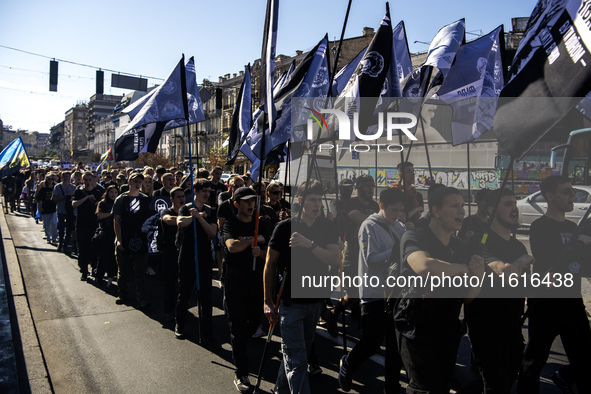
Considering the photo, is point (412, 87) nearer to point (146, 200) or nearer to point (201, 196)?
point (201, 196)

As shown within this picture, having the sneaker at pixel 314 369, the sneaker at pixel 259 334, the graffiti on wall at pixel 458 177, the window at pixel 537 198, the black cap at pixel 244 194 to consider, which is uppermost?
the graffiti on wall at pixel 458 177

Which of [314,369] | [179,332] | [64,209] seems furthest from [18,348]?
[64,209]

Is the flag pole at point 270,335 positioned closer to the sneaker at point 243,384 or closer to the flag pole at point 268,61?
the sneaker at point 243,384

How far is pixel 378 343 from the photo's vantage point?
4.02m

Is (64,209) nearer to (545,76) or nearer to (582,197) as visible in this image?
(545,76)

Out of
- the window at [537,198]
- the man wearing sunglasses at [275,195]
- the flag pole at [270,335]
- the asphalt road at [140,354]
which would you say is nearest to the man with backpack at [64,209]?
the asphalt road at [140,354]

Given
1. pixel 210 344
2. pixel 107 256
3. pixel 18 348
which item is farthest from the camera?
pixel 107 256

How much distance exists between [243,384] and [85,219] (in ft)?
17.8

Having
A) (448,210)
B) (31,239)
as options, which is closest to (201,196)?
(448,210)

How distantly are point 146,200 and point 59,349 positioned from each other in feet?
8.28

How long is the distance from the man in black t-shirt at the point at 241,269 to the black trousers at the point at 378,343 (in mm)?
1023

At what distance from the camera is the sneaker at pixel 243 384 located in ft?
13.5

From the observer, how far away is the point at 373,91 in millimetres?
5023

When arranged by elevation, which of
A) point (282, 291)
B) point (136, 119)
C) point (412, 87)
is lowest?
point (282, 291)
